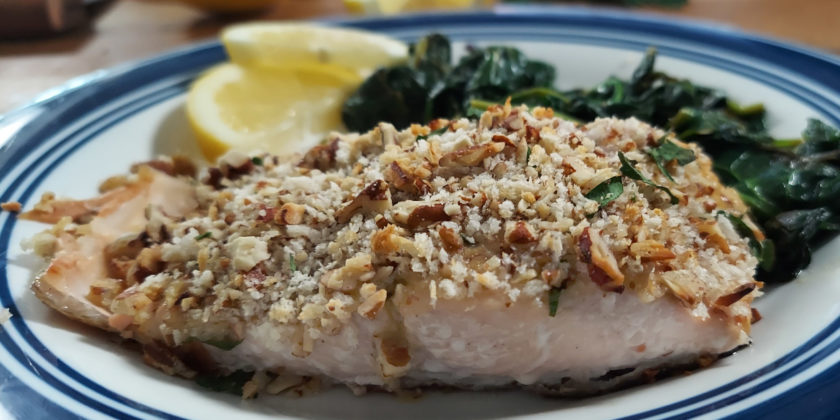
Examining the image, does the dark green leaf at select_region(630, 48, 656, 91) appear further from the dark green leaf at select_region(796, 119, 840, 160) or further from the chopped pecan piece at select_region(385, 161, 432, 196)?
the chopped pecan piece at select_region(385, 161, 432, 196)

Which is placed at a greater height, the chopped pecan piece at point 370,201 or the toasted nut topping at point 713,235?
the toasted nut topping at point 713,235

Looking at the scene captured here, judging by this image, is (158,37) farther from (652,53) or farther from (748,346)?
(748,346)

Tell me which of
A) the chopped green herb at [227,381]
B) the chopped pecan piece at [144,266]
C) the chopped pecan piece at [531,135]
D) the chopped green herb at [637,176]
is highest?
the chopped pecan piece at [531,135]

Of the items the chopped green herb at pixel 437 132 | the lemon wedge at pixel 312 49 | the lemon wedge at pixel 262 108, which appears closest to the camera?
the chopped green herb at pixel 437 132

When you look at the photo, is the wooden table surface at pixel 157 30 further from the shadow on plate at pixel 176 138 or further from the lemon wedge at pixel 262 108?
the lemon wedge at pixel 262 108

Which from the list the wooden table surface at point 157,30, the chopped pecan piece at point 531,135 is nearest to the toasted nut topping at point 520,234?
the chopped pecan piece at point 531,135

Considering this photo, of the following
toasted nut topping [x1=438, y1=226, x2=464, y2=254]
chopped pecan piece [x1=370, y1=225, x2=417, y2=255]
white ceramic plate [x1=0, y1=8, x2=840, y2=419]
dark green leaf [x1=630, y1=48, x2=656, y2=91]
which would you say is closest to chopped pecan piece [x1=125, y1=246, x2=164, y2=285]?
white ceramic plate [x1=0, y1=8, x2=840, y2=419]
